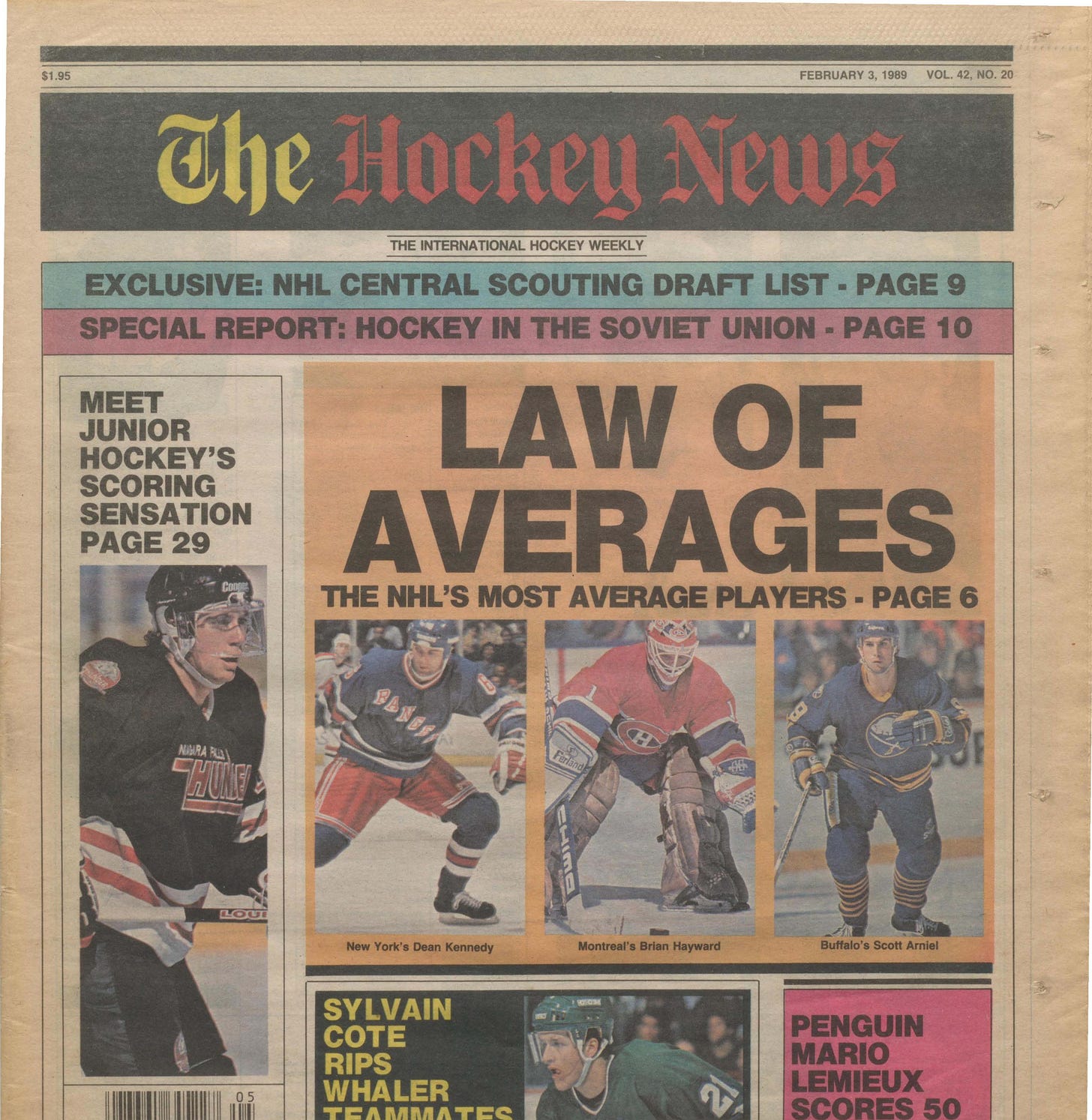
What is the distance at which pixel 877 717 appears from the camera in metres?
1.88

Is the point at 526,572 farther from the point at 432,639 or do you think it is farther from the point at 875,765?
the point at 875,765

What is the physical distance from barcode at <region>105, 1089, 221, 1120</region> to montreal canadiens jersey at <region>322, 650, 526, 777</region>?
72cm

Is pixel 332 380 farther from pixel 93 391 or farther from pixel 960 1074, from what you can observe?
pixel 960 1074

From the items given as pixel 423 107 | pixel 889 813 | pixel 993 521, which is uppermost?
pixel 423 107

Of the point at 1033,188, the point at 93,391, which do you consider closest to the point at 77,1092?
the point at 93,391

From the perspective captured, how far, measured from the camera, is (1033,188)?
188 centimetres

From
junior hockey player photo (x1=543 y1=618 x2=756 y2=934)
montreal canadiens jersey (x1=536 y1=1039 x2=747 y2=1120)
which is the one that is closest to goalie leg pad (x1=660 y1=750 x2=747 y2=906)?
junior hockey player photo (x1=543 y1=618 x2=756 y2=934)

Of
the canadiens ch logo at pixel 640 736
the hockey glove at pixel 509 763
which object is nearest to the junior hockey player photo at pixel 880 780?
the canadiens ch logo at pixel 640 736

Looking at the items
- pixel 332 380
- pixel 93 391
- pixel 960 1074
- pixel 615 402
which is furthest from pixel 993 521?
pixel 93 391

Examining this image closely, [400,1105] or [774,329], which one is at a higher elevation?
[774,329]

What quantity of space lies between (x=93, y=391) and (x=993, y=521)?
70.0 inches

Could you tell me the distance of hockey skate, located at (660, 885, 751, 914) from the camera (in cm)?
187

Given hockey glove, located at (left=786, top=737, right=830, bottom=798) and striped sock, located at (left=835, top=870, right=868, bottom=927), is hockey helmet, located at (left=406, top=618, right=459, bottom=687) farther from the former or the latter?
striped sock, located at (left=835, top=870, right=868, bottom=927)

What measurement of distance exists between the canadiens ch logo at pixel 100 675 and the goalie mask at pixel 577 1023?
1045 millimetres
